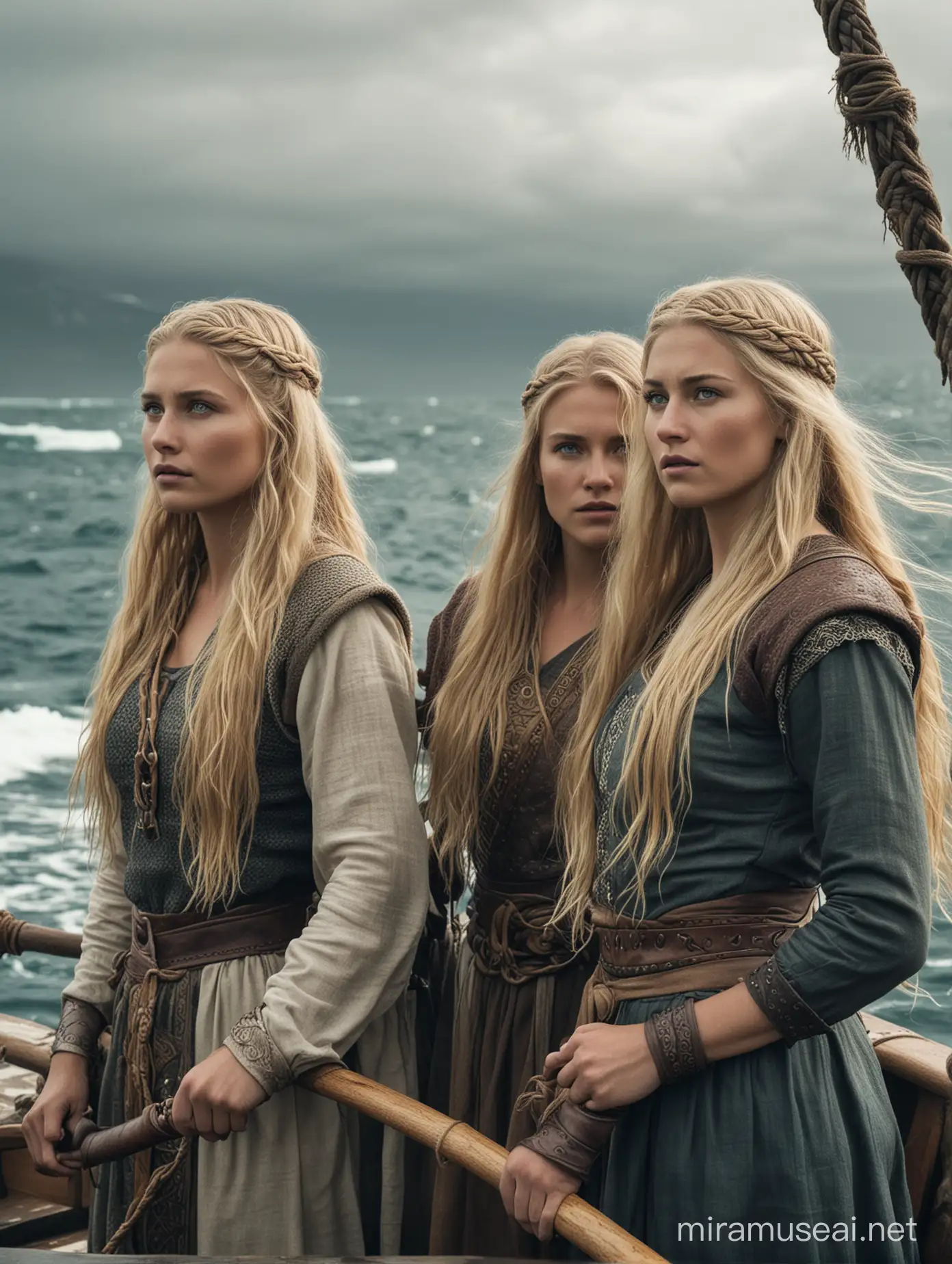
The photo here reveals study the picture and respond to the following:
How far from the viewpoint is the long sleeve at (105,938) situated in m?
2.59

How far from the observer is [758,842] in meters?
1.87

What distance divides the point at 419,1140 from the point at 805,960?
57 cm

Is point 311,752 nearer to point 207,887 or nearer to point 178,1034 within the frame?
point 207,887

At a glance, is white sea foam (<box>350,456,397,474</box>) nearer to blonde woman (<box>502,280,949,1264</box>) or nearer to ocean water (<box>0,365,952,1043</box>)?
ocean water (<box>0,365,952,1043</box>)

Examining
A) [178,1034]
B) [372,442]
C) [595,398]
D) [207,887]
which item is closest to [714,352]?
[595,398]

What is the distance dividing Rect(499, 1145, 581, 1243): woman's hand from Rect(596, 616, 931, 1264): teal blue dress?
14 cm

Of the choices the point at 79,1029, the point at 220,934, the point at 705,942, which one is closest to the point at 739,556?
the point at 705,942

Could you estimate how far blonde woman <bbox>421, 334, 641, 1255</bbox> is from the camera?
2.47m

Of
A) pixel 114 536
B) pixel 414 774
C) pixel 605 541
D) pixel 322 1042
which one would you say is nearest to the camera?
pixel 322 1042

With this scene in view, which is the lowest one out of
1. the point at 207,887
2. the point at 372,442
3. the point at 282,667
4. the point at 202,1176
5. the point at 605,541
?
the point at 202,1176

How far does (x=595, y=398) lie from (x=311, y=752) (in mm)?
789

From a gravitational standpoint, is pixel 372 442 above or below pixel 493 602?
above

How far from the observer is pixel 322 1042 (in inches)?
85.0

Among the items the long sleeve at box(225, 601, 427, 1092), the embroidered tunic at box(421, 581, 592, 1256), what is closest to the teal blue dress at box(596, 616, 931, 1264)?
the long sleeve at box(225, 601, 427, 1092)
